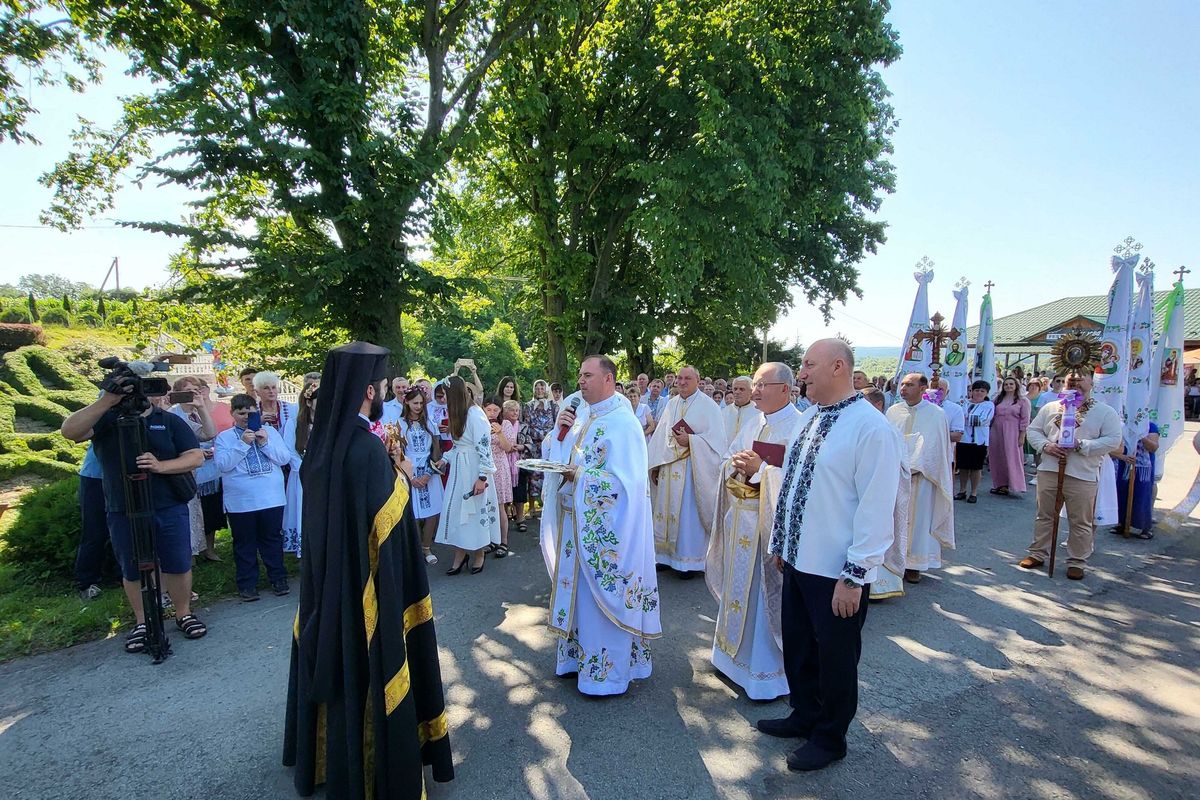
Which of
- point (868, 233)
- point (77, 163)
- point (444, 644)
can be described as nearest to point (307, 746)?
point (444, 644)

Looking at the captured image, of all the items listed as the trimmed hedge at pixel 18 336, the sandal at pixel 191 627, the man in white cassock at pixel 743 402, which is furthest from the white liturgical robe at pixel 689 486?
the trimmed hedge at pixel 18 336

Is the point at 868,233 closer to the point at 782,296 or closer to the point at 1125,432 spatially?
the point at 782,296

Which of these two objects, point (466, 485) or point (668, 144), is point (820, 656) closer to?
point (466, 485)

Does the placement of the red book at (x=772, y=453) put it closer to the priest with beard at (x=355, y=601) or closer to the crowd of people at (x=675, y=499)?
the crowd of people at (x=675, y=499)

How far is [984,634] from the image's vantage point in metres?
4.88

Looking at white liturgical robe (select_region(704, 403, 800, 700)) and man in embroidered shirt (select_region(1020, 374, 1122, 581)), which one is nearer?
white liturgical robe (select_region(704, 403, 800, 700))

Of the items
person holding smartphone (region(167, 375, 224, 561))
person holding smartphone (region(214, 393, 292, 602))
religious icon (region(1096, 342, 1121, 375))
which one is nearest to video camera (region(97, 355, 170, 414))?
person holding smartphone (region(214, 393, 292, 602))

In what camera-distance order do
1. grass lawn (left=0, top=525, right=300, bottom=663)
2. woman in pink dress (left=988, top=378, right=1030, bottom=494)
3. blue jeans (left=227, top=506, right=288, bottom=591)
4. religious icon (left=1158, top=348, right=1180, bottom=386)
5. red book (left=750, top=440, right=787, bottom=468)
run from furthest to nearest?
1. woman in pink dress (left=988, top=378, right=1030, bottom=494)
2. religious icon (left=1158, top=348, right=1180, bottom=386)
3. blue jeans (left=227, top=506, right=288, bottom=591)
4. grass lawn (left=0, top=525, right=300, bottom=663)
5. red book (left=750, top=440, right=787, bottom=468)

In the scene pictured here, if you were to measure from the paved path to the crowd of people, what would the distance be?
10.9 inches

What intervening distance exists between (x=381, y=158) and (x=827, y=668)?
8784mm

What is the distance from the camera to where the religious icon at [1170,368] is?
818 centimetres

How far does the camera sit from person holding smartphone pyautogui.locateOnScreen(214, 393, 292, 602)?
539cm

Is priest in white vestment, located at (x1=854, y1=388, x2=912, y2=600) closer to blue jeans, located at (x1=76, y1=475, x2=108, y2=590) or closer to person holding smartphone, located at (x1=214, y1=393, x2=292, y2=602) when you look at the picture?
person holding smartphone, located at (x1=214, y1=393, x2=292, y2=602)

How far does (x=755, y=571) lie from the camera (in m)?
3.93
